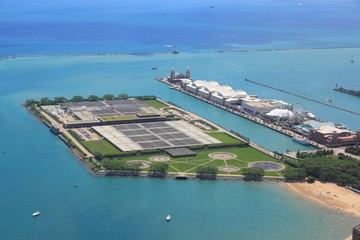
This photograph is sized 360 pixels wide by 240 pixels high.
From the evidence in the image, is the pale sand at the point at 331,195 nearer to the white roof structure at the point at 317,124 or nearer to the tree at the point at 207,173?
the tree at the point at 207,173

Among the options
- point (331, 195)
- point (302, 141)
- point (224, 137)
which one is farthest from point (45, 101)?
point (331, 195)

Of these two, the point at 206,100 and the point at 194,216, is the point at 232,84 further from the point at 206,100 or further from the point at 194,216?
the point at 194,216

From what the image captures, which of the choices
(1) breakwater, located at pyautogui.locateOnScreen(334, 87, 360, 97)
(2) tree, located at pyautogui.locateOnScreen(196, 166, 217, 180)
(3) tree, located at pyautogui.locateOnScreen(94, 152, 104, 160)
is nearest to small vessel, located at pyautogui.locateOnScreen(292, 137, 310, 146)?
(2) tree, located at pyautogui.locateOnScreen(196, 166, 217, 180)

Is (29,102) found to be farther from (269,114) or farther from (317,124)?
(317,124)

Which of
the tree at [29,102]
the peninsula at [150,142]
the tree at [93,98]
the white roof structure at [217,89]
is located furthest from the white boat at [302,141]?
the tree at [29,102]

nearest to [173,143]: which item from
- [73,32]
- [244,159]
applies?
[244,159]

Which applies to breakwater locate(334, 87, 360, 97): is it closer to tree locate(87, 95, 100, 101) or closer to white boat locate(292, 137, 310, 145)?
white boat locate(292, 137, 310, 145)
